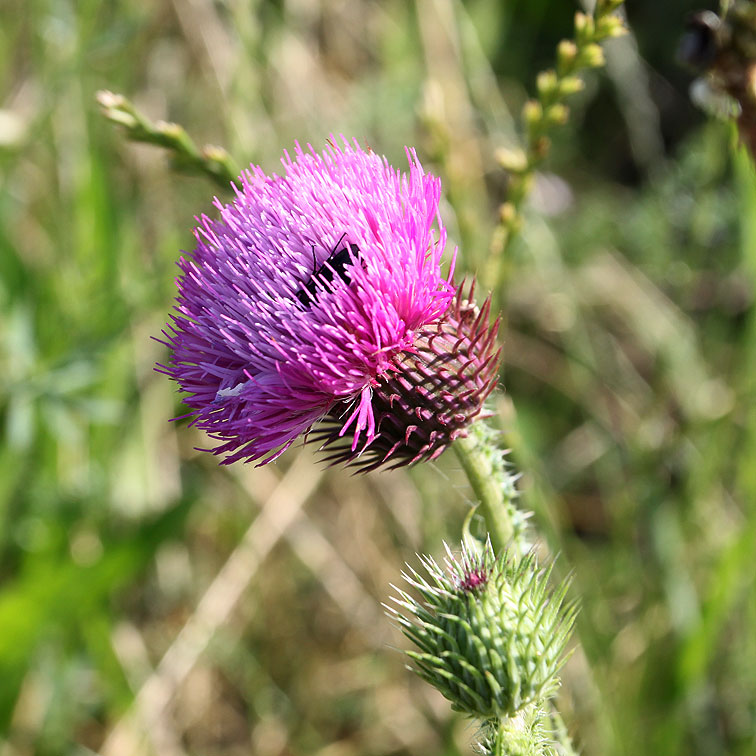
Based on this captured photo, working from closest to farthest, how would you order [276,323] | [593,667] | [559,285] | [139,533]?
1. [276,323]
2. [593,667]
3. [139,533]
4. [559,285]

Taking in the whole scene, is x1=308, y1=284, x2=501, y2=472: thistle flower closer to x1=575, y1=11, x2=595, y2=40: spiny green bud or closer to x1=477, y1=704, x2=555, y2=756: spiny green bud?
x1=477, y1=704, x2=555, y2=756: spiny green bud

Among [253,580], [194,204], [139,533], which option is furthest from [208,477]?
[194,204]

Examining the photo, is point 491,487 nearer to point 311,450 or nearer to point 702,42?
point 702,42

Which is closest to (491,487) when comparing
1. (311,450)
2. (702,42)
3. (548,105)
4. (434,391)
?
(434,391)

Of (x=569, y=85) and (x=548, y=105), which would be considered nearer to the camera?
(x=569, y=85)

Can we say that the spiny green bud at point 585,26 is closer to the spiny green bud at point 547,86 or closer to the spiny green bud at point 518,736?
the spiny green bud at point 547,86

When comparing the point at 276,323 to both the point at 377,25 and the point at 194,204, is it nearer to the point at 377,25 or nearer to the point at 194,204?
the point at 194,204

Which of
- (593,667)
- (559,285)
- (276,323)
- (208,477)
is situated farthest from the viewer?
(208,477)
